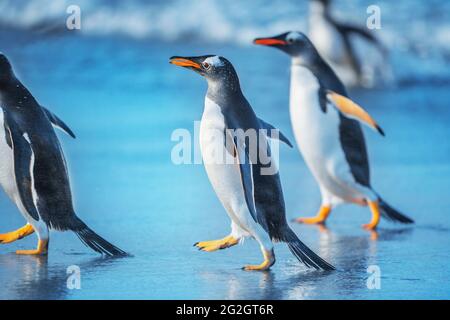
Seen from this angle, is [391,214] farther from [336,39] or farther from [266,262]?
[336,39]

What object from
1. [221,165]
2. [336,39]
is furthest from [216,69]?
[336,39]

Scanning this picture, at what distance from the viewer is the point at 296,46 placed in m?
5.27

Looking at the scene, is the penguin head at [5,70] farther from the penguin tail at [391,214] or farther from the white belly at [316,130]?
the penguin tail at [391,214]

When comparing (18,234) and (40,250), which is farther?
(18,234)

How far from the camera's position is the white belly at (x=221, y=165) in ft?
13.5

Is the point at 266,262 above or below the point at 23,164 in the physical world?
below

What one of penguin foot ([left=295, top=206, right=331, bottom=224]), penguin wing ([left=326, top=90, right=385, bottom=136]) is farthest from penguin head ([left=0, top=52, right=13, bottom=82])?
penguin foot ([left=295, top=206, right=331, bottom=224])

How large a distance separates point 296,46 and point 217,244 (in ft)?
4.67

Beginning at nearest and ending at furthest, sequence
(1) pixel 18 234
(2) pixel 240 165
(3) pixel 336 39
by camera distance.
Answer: (2) pixel 240 165 < (1) pixel 18 234 < (3) pixel 336 39

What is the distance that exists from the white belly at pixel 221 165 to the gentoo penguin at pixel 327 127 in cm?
119

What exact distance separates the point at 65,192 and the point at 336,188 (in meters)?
1.68

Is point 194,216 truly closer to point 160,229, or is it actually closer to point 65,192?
point 160,229

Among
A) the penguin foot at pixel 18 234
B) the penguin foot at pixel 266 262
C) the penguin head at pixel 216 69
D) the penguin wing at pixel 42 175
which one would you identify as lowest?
→ the penguin foot at pixel 266 262

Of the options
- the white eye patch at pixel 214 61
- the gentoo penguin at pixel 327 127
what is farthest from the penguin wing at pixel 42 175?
the gentoo penguin at pixel 327 127
